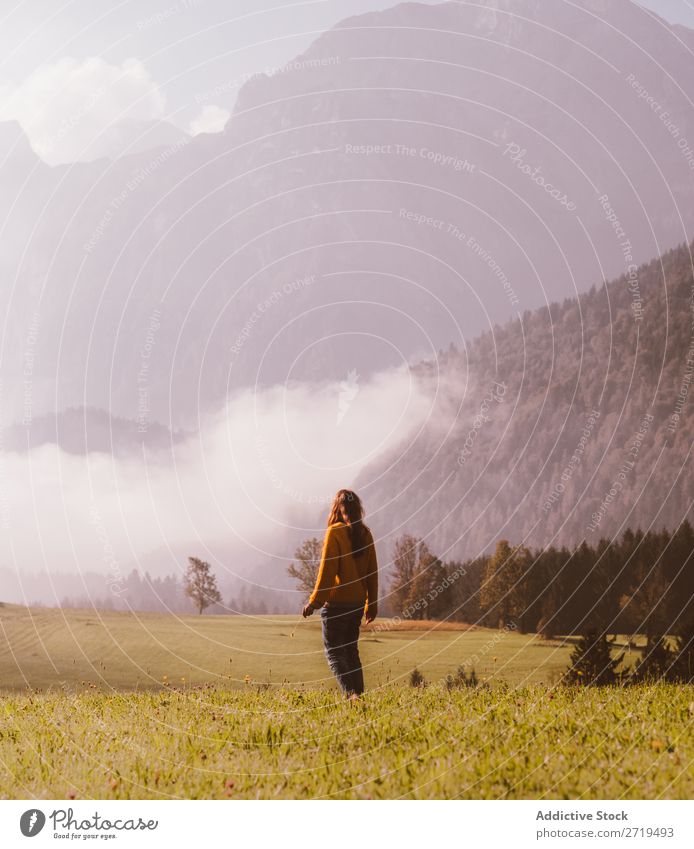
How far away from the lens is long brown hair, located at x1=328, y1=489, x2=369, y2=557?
12.7 metres

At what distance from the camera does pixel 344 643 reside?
12.8 m

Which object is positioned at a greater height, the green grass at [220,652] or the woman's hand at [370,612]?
the woman's hand at [370,612]

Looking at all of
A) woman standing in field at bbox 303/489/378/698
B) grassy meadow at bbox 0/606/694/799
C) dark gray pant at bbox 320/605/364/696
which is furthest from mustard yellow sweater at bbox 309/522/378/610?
grassy meadow at bbox 0/606/694/799

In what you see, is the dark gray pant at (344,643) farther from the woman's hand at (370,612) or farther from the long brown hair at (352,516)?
the long brown hair at (352,516)
